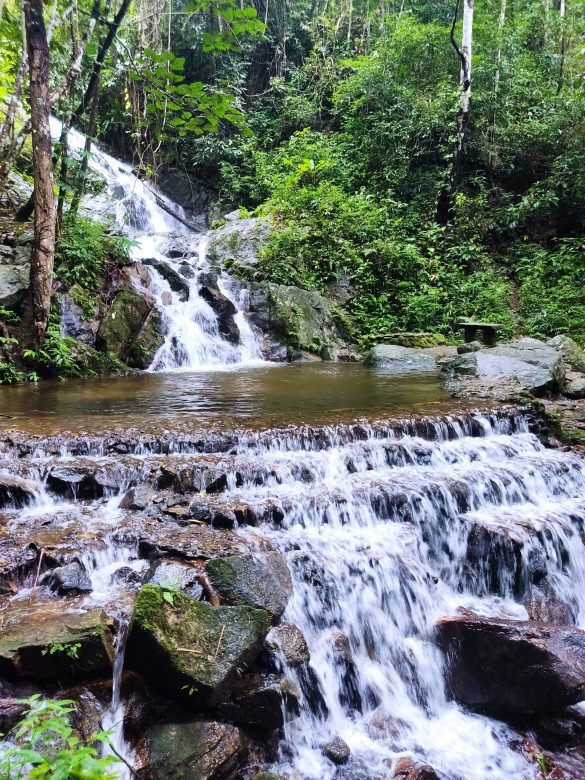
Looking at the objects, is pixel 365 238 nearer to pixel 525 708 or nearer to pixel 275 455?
pixel 275 455

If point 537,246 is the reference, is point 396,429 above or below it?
below

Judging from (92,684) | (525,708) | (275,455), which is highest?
(275,455)

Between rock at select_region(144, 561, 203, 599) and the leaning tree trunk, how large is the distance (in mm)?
7075

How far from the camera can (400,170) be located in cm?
1762

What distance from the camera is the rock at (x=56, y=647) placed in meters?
2.78

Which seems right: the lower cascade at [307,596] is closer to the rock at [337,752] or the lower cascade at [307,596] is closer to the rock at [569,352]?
the rock at [337,752]

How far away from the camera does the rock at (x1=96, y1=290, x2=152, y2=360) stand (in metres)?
10.8

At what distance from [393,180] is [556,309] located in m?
7.57

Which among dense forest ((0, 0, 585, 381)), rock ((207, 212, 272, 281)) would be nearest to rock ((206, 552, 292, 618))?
dense forest ((0, 0, 585, 381))

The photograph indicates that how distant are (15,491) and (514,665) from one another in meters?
4.38

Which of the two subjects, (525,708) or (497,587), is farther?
(497,587)

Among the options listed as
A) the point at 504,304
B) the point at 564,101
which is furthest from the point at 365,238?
the point at 564,101

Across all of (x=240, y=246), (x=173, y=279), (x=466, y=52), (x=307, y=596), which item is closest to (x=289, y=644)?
(x=307, y=596)

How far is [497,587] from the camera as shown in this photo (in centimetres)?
473
